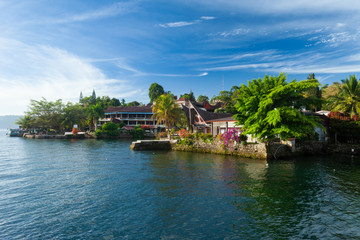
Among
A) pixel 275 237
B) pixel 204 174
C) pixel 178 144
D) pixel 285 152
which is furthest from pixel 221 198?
pixel 178 144

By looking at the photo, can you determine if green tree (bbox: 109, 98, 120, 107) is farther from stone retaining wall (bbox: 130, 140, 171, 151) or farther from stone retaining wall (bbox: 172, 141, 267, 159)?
stone retaining wall (bbox: 172, 141, 267, 159)

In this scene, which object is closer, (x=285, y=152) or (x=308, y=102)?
(x=308, y=102)

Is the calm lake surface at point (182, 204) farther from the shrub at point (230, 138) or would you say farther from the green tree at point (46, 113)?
the green tree at point (46, 113)

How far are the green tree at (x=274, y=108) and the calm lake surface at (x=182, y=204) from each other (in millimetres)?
6278

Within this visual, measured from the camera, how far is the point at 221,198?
14.3 metres

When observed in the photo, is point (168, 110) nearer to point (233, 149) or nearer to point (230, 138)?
point (230, 138)

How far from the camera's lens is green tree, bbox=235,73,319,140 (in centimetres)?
2617

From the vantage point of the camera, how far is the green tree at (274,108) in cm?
2617

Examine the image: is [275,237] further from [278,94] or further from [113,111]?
[113,111]

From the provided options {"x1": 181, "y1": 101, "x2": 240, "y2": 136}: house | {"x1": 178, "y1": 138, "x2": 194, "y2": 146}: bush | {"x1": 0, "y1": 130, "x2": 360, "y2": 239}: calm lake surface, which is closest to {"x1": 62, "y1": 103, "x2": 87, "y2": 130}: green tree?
{"x1": 181, "y1": 101, "x2": 240, "y2": 136}: house

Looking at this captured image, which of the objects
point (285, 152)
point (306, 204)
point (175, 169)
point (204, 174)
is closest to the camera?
point (306, 204)

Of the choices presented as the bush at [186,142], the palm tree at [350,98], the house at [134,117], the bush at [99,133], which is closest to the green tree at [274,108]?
the bush at [186,142]

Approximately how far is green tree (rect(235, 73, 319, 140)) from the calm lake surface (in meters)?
6.28

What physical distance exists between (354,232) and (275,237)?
13.1 ft
